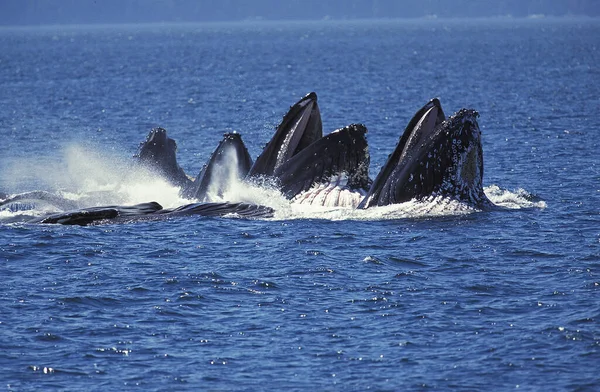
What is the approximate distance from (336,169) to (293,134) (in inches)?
53.6

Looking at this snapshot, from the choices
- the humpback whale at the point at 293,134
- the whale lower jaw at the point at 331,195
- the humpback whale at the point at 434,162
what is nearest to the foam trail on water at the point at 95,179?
the humpback whale at the point at 293,134

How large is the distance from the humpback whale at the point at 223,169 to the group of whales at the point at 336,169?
0.08 ft

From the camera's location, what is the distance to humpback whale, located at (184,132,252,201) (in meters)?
26.9

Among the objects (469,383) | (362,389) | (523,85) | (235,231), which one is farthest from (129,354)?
(523,85)

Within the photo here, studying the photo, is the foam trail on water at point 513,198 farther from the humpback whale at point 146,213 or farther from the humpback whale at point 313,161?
the humpback whale at point 146,213

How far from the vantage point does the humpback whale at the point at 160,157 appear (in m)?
29.4

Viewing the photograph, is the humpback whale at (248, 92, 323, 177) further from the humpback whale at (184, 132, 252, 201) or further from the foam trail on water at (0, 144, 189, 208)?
the foam trail on water at (0, 144, 189, 208)

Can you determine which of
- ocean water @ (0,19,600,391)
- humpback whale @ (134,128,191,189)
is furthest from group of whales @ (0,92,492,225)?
humpback whale @ (134,128,191,189)

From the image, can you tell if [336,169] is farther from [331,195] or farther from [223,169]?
[223,169]

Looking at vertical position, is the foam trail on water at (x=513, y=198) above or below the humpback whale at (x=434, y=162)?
below

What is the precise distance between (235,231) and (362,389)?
932 cm

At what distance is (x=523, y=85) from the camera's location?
72.6 metres

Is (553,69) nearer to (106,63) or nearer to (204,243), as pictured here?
(106,63)

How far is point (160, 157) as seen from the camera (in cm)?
2961
